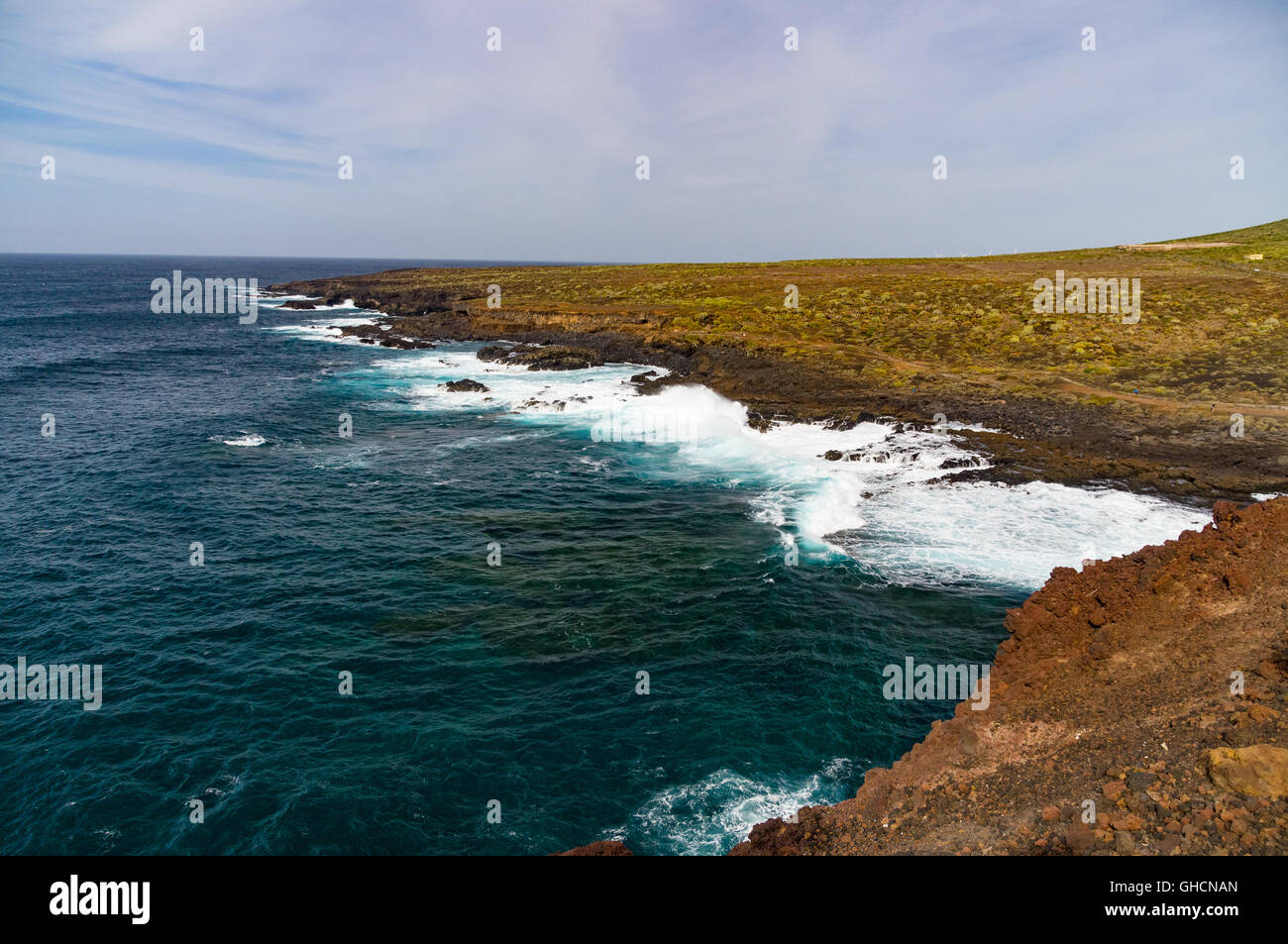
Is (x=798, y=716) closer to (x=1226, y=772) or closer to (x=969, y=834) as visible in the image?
(x=969, y=834)

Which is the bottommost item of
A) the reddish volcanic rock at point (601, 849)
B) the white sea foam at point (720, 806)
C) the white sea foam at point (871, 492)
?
the white sea foam at point (720, 806)

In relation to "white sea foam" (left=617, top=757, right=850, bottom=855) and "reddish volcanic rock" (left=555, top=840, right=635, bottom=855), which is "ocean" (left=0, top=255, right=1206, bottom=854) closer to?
"white sea foam" (left=617, top=757, right=850, bottom=855)

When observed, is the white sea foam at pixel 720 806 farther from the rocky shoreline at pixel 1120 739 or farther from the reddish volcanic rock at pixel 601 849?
the reddish volcanic rock at pixel 601 849

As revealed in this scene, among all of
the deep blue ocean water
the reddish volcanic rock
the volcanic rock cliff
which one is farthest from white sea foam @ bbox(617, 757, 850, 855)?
the reddish volcanic rock

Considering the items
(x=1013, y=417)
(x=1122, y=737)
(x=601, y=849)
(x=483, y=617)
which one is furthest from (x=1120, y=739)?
(x=1013, y=417)

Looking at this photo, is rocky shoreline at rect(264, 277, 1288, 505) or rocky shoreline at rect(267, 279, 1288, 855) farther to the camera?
rocky shoreline at rect(264, 277, 1288, 505)

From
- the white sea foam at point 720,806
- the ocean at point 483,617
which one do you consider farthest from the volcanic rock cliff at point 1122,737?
the ocean at point 483,617
